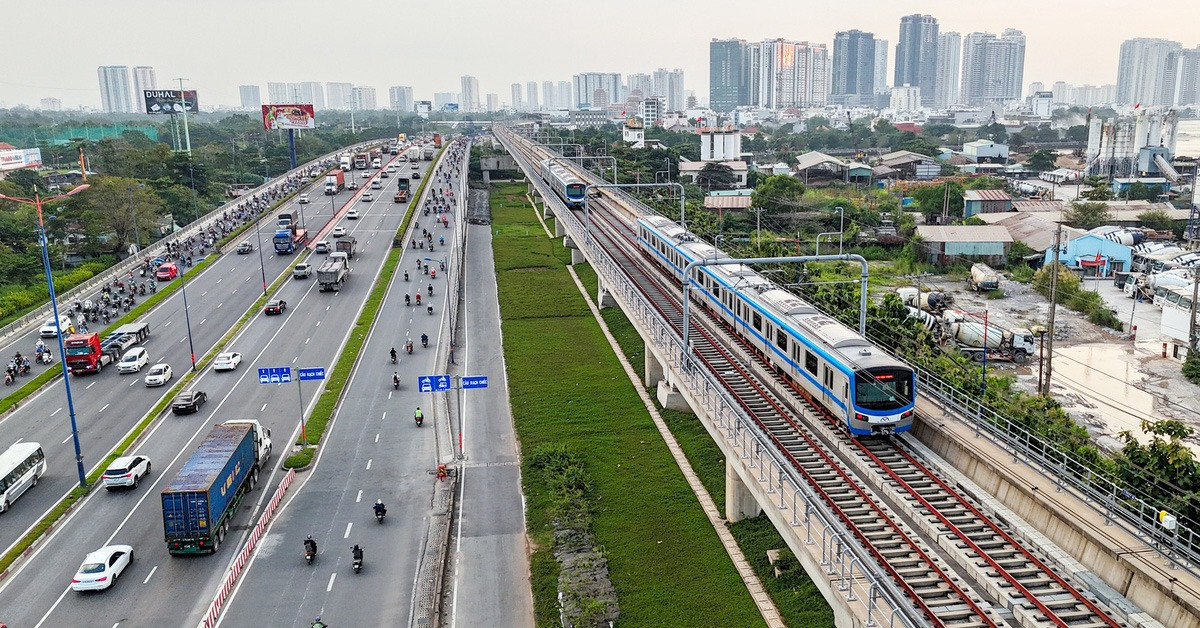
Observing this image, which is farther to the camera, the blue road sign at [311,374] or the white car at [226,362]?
the white car at [226,362]

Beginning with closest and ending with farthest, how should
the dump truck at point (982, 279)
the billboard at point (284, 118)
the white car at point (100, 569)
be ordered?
the white car at point (100, 569), the dump truck at point (982, 279), the billboard at point (284, 118)

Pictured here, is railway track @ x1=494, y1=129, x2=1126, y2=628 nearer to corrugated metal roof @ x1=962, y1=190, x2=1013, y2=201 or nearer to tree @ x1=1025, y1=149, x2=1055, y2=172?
corrugated metal roof @ x1=962, y1=190, x2=1013, y2=201

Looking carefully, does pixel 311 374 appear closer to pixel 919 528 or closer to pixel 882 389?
pixel 882 389

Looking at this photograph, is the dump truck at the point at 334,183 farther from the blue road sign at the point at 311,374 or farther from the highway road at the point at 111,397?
the blue road sign at the point at 311,374

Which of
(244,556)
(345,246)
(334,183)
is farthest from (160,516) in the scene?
(334,183)

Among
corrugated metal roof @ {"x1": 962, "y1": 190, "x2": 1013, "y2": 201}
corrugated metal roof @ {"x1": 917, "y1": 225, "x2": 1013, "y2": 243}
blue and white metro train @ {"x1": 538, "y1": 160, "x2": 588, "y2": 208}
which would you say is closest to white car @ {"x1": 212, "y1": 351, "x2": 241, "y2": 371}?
blue and white metro train @ {"x1": 538, "y1": 160, "x2": 588, "y2": 208}

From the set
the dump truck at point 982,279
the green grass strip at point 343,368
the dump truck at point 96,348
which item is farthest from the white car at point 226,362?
the dump truck at point 982,279

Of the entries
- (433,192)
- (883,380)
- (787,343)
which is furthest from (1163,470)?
(433,192)

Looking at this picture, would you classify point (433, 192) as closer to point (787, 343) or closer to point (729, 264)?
point (729, 264)
